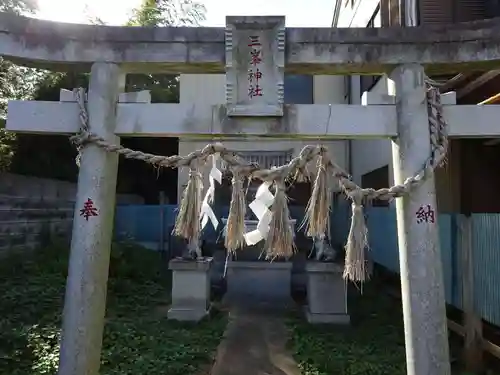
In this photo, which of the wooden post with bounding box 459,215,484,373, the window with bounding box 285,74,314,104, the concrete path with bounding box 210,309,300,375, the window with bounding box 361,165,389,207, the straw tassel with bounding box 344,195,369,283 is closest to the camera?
the straw tassel with bounding box 344,195,369,283

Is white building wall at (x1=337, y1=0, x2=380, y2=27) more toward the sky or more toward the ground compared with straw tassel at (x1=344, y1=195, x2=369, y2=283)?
more toward the sky

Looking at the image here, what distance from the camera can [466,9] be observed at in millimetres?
7973

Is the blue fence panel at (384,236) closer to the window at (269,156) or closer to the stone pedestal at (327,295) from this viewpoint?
the stone pedestal at (327,295)

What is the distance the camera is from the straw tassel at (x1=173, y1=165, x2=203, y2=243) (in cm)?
379

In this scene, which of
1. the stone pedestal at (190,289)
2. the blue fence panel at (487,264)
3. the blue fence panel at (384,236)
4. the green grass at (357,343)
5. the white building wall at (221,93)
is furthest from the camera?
the white building wall at (221,93)

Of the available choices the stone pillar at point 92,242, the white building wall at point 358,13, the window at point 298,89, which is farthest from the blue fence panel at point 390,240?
the window at point 298,89

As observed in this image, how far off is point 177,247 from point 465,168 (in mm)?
9261

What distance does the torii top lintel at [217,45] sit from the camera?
3943mm

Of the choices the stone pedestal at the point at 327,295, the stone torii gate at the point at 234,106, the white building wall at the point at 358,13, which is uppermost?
the white building wall at the point at 358,13

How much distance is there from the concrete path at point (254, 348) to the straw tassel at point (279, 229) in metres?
3.03

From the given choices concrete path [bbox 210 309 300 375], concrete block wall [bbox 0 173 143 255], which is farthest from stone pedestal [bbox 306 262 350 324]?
concrete block wall [bbox 0 173 143 255]

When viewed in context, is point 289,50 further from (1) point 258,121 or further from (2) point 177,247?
(2) point 177,247

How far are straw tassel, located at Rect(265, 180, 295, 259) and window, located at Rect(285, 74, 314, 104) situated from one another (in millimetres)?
12283

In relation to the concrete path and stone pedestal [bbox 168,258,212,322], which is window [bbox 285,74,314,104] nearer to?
stone pedestal [bbox 168,258,212,322]
